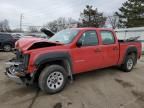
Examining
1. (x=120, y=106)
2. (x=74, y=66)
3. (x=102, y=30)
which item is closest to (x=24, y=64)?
(x=74, y=66)

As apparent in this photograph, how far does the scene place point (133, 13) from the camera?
34.6 metres

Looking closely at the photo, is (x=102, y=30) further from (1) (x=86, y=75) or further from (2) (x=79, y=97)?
(2) (x=79, y=97)

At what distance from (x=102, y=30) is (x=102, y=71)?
6.22 feet

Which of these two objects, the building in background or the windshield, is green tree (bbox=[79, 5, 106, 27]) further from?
the windshield

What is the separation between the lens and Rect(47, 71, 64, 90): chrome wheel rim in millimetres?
4909

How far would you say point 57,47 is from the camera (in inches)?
199

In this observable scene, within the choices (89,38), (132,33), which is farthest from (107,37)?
(132,33)

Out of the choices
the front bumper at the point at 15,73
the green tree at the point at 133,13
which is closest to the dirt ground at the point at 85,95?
the front bumper at the point at 15,73

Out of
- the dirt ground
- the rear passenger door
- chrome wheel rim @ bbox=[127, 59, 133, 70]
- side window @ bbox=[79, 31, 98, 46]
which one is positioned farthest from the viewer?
chrome wheel rim @ bbox=[127, 59, 133, 70]

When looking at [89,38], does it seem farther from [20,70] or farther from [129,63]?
[129,63]

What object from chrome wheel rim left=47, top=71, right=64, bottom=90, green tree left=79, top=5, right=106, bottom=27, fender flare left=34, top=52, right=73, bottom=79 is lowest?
chrome wheel rim left=47, top=71, right=64, bottom=90

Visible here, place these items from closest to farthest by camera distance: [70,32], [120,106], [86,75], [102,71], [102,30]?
[120,106] → [70,32] → [102,30] → [86,75] → [102,71]

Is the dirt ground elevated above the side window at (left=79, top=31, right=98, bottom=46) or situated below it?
below

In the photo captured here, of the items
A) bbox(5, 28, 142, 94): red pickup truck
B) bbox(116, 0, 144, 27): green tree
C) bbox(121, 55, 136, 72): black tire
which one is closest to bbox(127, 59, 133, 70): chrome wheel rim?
bbox(121, 55, 136, 72): black tire
